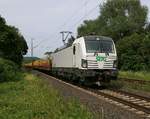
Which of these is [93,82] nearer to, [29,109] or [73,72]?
[73,72]

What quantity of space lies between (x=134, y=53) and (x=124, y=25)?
14.7 m

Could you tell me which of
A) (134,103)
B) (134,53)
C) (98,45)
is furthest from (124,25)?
(134,103)

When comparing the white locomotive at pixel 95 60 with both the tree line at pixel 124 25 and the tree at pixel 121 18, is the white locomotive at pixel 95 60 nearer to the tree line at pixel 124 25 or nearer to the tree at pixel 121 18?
the tree line at pixel 124 25

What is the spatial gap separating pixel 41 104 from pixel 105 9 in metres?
75.4

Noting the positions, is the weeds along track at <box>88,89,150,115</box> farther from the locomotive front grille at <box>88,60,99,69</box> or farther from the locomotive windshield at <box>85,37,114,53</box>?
the locomotive windshield at <box>85,37,114,53</box>

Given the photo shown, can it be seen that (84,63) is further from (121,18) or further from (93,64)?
(121,18)

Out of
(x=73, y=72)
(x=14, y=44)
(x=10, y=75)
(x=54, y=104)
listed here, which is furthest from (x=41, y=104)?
(x=14, y=44)

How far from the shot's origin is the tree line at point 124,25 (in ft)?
224

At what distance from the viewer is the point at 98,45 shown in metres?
24.4

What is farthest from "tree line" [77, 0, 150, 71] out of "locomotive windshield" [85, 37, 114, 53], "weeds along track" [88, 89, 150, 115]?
"weeds along track" [88, 89, 150, 115]

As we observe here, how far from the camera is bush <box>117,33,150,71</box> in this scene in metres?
62.5

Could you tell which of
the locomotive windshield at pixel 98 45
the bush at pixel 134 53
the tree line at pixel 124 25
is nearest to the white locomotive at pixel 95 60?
the locomotive windshield at pixel 98 45

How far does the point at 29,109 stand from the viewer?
1233cm

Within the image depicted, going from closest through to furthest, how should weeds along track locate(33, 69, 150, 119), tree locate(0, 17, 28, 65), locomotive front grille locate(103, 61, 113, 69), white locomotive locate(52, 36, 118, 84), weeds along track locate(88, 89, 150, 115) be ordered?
weeds along track locate(33, 69, 150, 119) < weeds along track locate(88, 89, 150, 115) < white locomotive locate(52, 36, 118, 84) < locomotive front grille locate(103, 61, 113, 69) < tree locate(0, 17, 28, 65)
